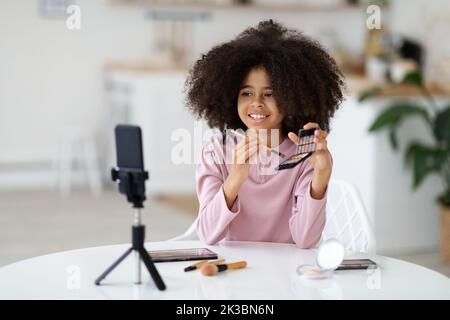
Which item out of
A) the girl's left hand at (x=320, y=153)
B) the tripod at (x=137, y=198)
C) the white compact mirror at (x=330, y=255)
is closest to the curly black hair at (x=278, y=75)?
the girl's left hand at (x=320, y=153)

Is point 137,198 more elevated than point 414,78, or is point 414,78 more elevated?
point 414,78

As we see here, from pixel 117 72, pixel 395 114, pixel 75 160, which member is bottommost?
pixel 75 160

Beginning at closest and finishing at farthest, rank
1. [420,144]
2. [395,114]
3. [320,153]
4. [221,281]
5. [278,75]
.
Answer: [221,281] → [320,153] → [278,75] → [395,114] → [420,144]

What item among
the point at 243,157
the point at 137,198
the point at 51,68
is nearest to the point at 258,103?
the point at 243,157

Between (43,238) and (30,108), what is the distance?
A: 1.95 m

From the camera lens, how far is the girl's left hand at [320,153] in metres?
1.55

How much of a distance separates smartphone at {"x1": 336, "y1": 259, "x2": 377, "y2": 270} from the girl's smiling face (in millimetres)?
377

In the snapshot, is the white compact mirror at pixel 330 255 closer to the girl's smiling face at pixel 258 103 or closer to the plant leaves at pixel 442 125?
the girl's smiling face at pixel 258 103

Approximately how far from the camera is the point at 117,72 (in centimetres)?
594

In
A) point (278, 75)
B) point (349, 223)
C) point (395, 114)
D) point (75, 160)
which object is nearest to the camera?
point (278, 75)

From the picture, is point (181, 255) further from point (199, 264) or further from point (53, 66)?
point (53, 66)

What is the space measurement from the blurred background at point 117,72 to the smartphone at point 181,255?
125 inches

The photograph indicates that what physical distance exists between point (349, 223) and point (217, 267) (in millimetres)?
657

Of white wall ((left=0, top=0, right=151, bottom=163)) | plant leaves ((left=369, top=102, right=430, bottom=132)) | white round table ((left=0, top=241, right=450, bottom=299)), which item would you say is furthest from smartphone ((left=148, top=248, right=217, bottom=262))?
white wall ((left=0, top=0, right=151, bottom=163))
